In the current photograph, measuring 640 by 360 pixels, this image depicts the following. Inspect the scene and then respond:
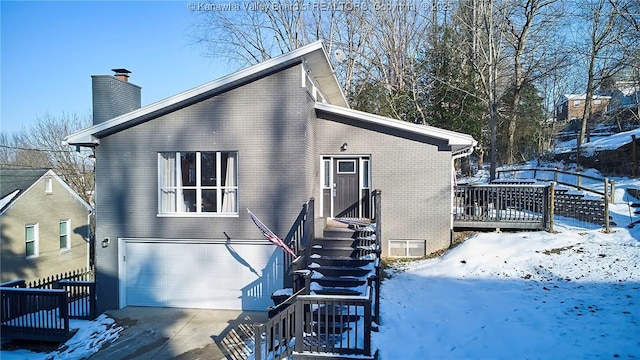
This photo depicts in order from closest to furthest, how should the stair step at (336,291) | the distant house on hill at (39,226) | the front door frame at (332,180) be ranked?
the stair step at (336,291) < the front door frame at (332,180) < the distant house on hill at (39,226)

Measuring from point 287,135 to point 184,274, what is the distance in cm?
439

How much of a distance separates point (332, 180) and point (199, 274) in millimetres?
4592

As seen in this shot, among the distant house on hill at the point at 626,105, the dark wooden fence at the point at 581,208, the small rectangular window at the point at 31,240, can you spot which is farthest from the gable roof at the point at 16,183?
the distant house on hill at the point at 626,105

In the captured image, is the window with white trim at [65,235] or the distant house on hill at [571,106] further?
the distant house on hill at [571,106]

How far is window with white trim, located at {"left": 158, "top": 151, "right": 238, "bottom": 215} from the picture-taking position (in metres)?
9.18

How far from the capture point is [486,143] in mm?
26719

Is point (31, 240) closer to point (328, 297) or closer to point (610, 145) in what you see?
point (328, 297)

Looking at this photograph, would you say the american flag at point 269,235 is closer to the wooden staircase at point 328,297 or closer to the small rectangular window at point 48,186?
the wooden staircase at point 328,297

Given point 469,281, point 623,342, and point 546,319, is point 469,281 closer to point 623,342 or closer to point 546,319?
point 546,319

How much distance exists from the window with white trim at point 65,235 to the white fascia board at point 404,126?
625 inches

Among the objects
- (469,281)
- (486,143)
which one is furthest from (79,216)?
(486,143)

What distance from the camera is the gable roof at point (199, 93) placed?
855 cm

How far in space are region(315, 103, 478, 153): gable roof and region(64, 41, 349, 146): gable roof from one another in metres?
1.60

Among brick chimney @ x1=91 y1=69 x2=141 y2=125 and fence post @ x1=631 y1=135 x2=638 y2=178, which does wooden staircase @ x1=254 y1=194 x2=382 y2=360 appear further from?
fence post @ x1=631 y1=135 x2=638 y2=178
